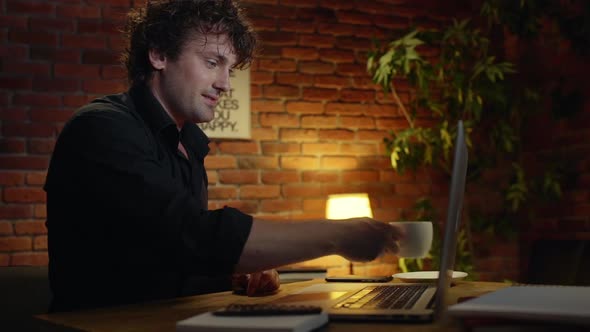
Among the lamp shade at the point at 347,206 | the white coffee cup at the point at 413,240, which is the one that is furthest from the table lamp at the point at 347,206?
the white coffee cup at the point at 413,240

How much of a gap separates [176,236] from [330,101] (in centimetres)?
278

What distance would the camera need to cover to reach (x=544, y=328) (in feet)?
2.65

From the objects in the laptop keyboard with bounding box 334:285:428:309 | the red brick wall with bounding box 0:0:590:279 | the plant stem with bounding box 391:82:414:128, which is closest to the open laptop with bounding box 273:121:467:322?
the laptop keyboard with bounding box 334:285:428:309

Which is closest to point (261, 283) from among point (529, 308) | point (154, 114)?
point (154, 114)

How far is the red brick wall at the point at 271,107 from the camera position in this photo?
3246 mm

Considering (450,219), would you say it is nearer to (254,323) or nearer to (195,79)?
(254,323)

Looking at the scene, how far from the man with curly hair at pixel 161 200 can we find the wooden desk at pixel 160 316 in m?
0.07

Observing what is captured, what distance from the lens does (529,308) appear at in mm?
827

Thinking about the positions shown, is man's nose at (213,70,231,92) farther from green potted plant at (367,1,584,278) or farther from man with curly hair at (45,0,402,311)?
green potted plant at (367,1,584,278)

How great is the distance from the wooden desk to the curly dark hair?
2.33 feet

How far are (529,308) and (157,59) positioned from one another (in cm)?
128

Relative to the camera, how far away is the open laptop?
953mm

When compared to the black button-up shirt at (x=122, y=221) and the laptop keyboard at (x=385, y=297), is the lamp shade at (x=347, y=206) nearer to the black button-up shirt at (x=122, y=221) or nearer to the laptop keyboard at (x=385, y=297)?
the black button-up shirt at (x=122, y=221)

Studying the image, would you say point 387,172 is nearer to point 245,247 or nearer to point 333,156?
point 333,156
